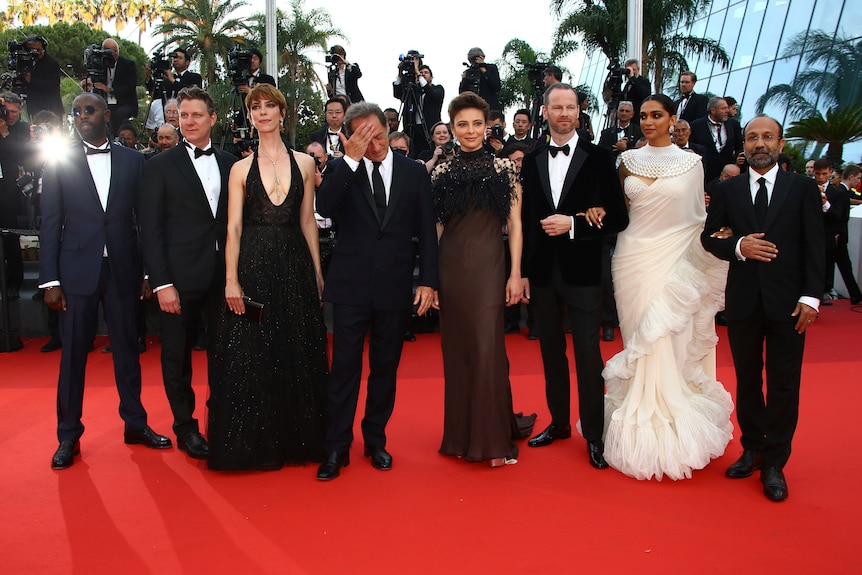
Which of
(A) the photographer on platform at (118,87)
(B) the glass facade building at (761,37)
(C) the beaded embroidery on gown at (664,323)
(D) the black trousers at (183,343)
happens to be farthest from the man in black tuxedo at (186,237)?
(B) the glass facade building at (761,37)

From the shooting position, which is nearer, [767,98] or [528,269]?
[528,269]

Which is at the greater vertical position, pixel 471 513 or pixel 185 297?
pixel 185 297

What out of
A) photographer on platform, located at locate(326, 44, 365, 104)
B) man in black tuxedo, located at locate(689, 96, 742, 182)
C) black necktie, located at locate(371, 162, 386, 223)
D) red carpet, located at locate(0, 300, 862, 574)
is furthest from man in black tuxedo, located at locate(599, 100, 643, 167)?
black necktie, located at locate(371, 162, 386, 223)

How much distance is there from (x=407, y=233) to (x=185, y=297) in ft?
4.01

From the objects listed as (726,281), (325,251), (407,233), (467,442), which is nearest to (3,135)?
(325,251)

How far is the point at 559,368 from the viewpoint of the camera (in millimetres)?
4176

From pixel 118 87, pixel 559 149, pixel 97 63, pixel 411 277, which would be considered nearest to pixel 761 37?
pixel 118 87

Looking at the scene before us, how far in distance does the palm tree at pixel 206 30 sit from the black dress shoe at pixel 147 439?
76.3 feet

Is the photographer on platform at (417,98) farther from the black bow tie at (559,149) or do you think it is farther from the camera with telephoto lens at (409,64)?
the black bow tie at (559,149)

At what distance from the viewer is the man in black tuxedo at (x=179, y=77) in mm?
8841

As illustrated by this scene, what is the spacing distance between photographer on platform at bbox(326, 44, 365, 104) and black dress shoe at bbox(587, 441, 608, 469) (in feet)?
21.8

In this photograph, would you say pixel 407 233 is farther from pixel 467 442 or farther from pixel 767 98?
pixel 767 98

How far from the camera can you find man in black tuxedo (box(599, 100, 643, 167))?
7.93 meters

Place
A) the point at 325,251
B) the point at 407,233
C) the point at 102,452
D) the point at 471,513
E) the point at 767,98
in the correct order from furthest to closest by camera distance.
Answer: the point at 767,98 < the point at 325,251 < the point at 102,452 < the point at 407,233 < the point at 471,513
